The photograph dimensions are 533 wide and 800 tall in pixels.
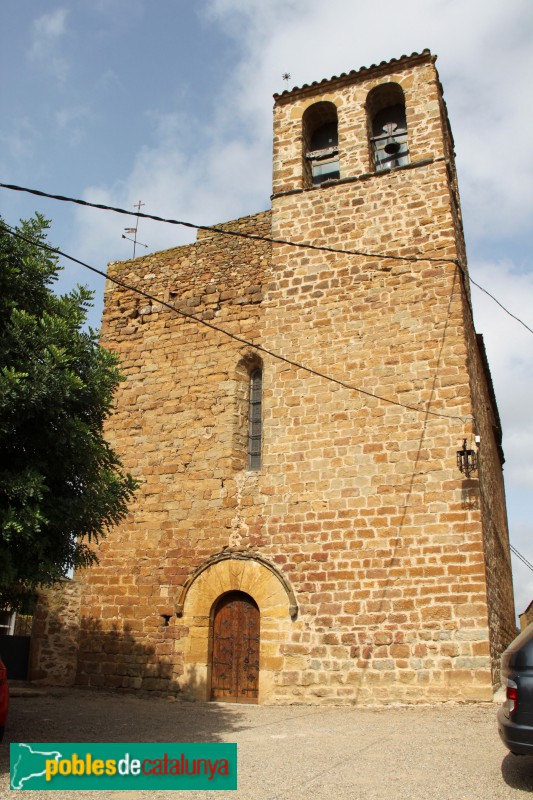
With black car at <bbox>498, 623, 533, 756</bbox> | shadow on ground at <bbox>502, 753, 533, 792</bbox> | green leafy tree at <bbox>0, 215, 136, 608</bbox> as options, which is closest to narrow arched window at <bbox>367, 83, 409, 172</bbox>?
green leafy tree at <bbox>0, 215, 136, 608</bbox>

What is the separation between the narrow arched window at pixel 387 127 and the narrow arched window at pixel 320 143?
2.24 feet

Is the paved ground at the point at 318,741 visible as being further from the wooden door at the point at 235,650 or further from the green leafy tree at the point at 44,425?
the green leafy tree at the point at 44,425

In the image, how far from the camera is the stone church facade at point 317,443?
350 inches

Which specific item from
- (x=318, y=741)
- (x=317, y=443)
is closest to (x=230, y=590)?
(x=317, y=443)

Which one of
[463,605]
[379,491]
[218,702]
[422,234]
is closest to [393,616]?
[463,605]

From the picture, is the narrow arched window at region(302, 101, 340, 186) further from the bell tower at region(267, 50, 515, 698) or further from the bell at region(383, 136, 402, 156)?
the bell at region(383, 136, 402, 156)

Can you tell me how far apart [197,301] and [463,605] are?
21.9ft

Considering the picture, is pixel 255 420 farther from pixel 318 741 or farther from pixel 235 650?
pixel 318 741

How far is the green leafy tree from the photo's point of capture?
581cm

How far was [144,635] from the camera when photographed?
10219 millimetres

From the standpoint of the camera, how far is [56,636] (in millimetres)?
10867

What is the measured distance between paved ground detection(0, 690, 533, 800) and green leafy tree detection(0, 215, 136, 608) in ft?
5.43

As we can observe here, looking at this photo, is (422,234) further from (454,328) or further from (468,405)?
(468,405)

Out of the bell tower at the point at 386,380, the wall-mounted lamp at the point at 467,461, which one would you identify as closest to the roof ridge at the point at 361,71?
the bell tower at the point at 386,380
